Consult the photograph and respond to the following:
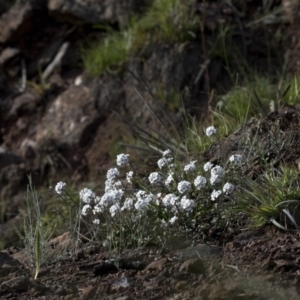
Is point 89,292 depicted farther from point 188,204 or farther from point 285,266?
point 285,266

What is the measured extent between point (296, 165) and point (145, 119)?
2.28 m

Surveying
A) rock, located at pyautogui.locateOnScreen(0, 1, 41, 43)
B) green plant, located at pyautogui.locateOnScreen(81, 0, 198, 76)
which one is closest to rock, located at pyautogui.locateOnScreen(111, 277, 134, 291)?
green plant, located at pyautogui.locateOnScreen(81, 0, 198, 76)

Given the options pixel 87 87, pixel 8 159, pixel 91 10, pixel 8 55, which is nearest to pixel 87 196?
pixel 8 159

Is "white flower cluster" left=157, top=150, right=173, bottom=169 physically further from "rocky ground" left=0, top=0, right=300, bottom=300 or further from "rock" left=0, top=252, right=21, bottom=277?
"rock" left=0, top=252, right=21, bottom=277

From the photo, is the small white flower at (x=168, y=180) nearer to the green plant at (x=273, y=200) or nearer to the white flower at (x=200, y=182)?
the white flower at (x=200, y=182)

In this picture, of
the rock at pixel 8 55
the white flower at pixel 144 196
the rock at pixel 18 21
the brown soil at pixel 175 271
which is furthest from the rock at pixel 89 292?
the rock at pixel 18 21

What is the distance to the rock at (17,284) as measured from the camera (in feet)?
10.8

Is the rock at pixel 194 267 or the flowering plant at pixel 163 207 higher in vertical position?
the flowering plant at pixel 163 207

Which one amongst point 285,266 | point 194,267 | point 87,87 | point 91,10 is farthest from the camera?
point 91,10

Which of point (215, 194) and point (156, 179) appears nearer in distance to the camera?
point (215, 194)

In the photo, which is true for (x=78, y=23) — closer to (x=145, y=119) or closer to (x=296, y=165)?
(x=145, y=119)

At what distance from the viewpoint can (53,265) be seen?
3.50m

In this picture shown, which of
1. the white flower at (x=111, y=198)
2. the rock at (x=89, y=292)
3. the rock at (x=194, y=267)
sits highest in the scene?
the white flower at (x=111, y=198)

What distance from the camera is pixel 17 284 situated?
3297 millimetres
